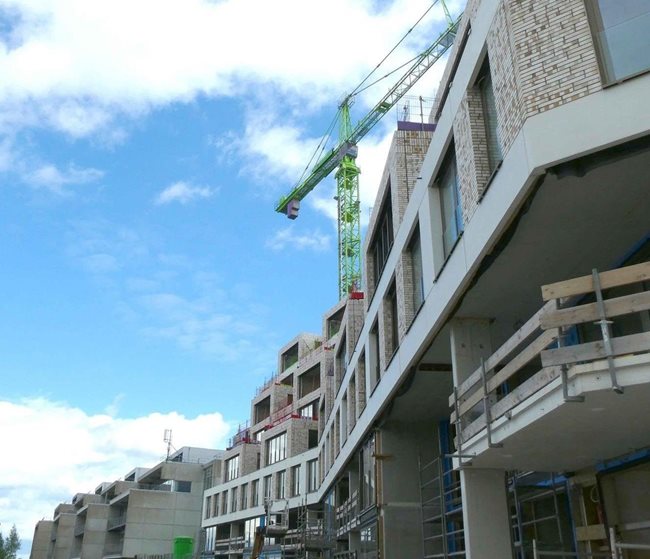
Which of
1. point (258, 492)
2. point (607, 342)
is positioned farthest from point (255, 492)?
point (607, 342)

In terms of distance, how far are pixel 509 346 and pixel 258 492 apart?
1888 inches

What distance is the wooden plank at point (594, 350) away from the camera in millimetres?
7129

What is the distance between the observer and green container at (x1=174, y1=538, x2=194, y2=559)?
63.4m

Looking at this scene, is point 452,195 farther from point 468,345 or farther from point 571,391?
point 571,391

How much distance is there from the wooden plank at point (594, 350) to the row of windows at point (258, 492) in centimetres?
3466

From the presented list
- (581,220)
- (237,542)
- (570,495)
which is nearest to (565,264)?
(581,220)

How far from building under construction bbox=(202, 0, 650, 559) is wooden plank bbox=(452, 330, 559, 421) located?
0.13 feet

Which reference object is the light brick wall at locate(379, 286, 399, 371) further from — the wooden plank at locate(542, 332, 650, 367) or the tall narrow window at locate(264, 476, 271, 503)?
the tall narrow window at locate(264, 476, 271, 503)

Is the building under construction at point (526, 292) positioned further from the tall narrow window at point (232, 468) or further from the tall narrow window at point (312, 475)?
the tall narrow window at point (232, 468)

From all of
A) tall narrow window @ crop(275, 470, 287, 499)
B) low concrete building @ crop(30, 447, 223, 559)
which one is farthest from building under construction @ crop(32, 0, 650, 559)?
low concrete building @ crop(30, 447, 223, 559)

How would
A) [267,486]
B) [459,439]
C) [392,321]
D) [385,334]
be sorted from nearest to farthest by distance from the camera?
[459,439], [385,334], [392,321], [267,486]

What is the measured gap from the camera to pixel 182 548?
2516 inches

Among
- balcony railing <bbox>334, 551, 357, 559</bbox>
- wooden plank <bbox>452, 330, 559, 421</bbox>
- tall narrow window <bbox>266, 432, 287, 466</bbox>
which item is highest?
tall narrow window <bbox>266, 432, 287, 466</bbox>

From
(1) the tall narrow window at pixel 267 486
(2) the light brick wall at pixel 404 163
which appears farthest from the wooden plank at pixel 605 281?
(1) the tall narrow window at pixel 267 486
